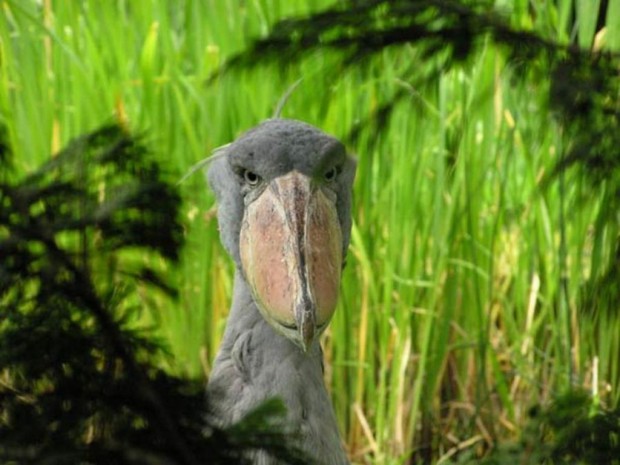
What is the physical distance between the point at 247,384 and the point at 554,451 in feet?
3.84

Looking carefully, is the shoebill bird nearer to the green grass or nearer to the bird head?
the bird head

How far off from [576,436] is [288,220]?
3.25 feet

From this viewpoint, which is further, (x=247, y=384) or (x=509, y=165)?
(x=509, y=165)

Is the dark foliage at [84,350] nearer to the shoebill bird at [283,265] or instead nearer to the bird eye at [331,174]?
the shoebill bird at [283,265]

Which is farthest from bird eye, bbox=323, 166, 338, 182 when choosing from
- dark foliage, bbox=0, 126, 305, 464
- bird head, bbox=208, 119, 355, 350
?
dark foliage, bbox=0, 126, 305, 464

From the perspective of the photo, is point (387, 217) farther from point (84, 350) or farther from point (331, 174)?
point (84, 350)

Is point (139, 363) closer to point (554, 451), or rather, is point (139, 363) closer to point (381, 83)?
point (554, 451)

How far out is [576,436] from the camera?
3.44 ft

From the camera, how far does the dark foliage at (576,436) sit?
1.02m

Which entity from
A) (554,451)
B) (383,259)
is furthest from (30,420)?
(383,259)

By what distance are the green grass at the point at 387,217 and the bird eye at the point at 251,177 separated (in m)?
0.96

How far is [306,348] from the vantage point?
5.98 ft

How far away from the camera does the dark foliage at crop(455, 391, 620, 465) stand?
3.35 ft

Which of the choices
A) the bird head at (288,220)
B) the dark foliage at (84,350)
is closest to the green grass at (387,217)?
the bird head at (288,220)
